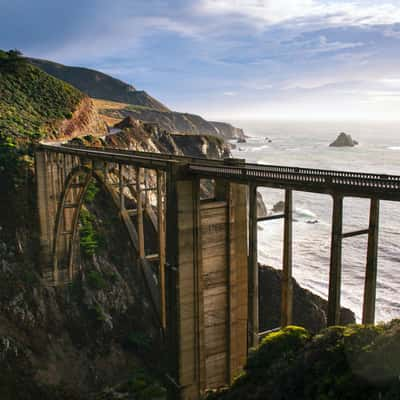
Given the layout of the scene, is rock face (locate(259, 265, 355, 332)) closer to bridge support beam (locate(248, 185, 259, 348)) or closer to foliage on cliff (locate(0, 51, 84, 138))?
bridge support beam (locate(248, 185, 259, 348))

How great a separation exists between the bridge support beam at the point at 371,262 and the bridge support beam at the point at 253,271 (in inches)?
186

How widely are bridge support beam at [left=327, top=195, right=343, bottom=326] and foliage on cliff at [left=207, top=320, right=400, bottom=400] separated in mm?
668

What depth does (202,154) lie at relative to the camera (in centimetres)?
8906

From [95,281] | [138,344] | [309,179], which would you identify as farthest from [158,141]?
[309,179]

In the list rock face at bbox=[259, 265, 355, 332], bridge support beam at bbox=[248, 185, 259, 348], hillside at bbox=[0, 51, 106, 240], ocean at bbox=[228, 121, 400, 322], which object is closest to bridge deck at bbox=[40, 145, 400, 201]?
bridge support beam at bbox=[248, 185, 259, 348]

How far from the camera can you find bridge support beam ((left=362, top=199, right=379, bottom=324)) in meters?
13.1

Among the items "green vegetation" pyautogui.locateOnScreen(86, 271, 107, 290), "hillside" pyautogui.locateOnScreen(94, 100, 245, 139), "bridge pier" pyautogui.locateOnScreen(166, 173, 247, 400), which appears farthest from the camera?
"hillside" pyautogui.locateOnScreen(94, 100, 245, 139)

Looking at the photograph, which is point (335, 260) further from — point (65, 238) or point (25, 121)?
point (25, 121)

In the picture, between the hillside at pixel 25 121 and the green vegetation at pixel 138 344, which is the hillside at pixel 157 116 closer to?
the hillside at pixel 25 121

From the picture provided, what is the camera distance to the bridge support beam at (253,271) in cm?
1674

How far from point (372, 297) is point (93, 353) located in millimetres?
26434

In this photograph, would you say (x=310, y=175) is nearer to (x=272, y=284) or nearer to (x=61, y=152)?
(x=61, y=152)

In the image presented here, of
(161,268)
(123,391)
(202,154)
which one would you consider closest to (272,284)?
(123,391)

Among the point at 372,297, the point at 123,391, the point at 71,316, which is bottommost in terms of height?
the point at 123,391
